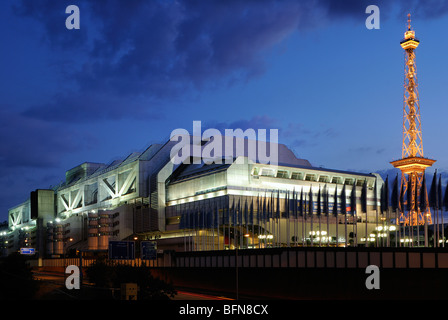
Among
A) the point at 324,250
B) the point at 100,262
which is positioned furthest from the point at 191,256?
the point at 324,250

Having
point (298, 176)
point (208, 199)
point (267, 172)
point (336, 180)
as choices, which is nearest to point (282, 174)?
A: point (267, 172)

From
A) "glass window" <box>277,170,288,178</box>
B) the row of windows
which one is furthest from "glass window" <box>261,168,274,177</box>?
"glass window" <box>277,170,288,178</box>

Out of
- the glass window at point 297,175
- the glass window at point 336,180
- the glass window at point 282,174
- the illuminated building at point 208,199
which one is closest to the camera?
the illuminated building at point 208,199

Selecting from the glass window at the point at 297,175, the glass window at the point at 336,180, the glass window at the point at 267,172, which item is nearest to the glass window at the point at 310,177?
the glass window at the point at 297,175

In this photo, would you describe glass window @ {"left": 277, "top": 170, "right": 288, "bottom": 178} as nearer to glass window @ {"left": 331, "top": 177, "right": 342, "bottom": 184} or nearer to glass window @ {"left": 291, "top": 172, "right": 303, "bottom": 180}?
glass window @ {"left": 291, "top": 172, "right": 303, "bottom": 180}

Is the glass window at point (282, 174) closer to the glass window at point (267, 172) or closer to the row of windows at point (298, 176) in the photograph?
the row of windows at point (298, 176)

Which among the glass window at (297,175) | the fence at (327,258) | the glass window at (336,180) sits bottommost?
the fence at (327,258)

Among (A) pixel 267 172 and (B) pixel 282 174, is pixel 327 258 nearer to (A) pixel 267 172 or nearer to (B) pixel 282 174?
(A) pixel 267 172

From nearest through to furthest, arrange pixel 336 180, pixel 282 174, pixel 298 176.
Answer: pixel 282 174
pixel 298 176
pixel 336 180

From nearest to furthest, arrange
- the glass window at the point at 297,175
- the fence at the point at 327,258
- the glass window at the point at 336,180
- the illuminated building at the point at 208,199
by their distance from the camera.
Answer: the fence at the point at 327,258 → the illuminated building at the point at 208,199 → the glass window at the point at 297,175 → the glass window at the point at 336,180

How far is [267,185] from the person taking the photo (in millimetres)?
138875

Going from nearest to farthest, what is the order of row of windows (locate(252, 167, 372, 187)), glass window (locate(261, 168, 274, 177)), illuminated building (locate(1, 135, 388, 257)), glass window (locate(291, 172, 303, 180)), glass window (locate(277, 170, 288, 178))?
illuminated building (locate(1, 135, 388, 257)) → row of windows (locate(252, 167, 372, 187)) → glass window (locate(261, 168, 274, 177)) → glass window (locate(277, 170, 288, 178)) → glass window (locate(291, 172, 303, 180))

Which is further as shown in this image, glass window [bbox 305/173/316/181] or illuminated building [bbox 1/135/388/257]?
glass window [bbox 305/173/316/181]
